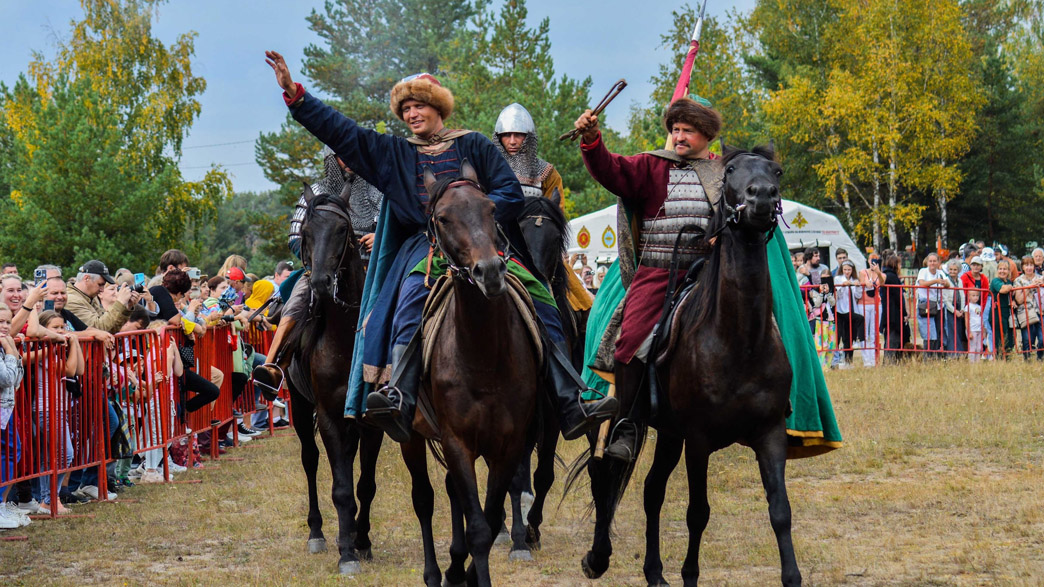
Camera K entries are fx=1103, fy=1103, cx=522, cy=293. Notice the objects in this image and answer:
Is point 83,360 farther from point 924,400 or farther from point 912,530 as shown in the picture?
point 924,400

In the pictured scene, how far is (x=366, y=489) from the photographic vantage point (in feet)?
24.4

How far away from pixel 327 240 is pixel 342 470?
152cm

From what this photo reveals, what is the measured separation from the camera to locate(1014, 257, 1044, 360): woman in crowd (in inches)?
682

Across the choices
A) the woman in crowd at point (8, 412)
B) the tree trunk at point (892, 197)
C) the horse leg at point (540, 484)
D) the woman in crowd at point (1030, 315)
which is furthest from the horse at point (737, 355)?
the tree trunk at point (892, 197)

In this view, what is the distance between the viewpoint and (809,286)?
18391 mm

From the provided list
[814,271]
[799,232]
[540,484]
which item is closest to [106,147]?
[799,232]

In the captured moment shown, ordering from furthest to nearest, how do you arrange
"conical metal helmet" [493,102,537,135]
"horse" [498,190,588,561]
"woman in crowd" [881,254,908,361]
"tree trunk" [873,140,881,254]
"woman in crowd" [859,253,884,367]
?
"tree trunk" [873,140,881,254] < "woman in crowd" [859,253,884,367] < "woman in crowd" [881,254,908,361] < "conical metal helmet" [493,102,537,135] < "horse" [498,190,588,561]

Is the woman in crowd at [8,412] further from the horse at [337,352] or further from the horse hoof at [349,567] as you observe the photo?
the horse hoof at [349,567]

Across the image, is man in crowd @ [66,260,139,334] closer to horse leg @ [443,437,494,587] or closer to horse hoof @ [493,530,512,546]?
horse hoof @ [493,530,512,546]

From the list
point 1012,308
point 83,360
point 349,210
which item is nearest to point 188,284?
point 83,360

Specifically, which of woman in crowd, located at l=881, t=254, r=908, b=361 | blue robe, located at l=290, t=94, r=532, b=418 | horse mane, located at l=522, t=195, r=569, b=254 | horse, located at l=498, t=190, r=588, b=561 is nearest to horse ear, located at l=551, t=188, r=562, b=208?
horse, located at l=498, t=190, r=588, b=561

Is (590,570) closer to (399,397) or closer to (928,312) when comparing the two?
(399,397)

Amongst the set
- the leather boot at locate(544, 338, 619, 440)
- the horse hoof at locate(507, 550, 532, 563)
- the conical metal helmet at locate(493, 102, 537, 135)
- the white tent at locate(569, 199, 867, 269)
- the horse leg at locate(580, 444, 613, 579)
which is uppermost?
the white tent at locate(569, 199, 867, 269)

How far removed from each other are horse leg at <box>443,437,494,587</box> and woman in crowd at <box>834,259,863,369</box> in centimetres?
1384
